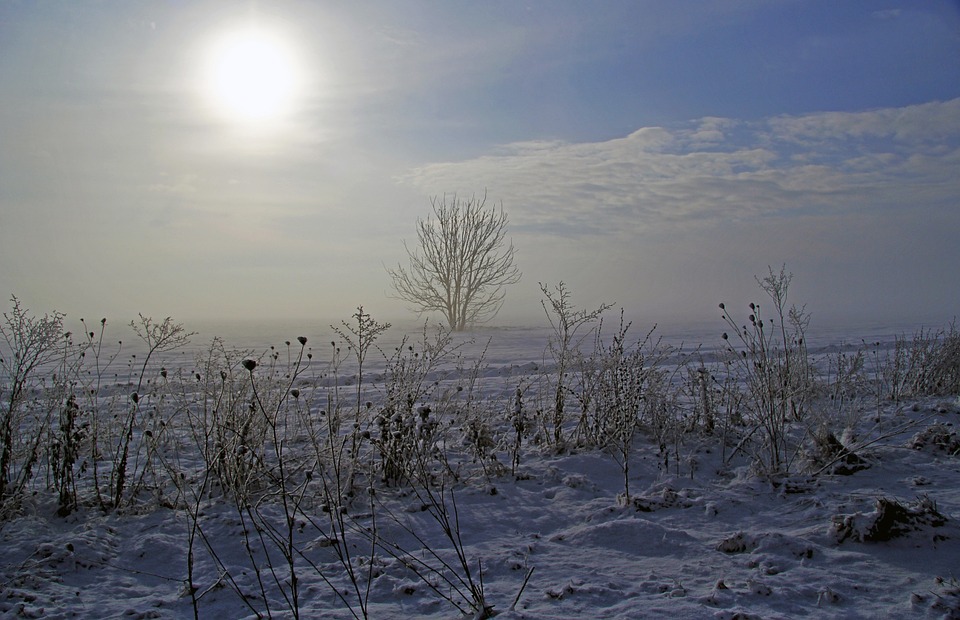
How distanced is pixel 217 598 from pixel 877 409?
630cm

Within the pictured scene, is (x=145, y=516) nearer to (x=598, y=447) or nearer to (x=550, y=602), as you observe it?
(x=550, y=602)

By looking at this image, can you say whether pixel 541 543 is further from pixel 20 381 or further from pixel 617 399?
pixel 20 381

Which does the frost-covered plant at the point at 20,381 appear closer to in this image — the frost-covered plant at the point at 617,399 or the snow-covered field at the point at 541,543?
the snow-covered field at the point at 541,543

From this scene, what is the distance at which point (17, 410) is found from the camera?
13.8ft

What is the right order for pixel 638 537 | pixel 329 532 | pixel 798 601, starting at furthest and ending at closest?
pixel 329 532
pixel 638 537
pixel 798 601

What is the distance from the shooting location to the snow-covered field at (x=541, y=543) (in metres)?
2.55

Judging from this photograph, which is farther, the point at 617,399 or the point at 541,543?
the point at 617,399

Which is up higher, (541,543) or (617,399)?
(617,399)

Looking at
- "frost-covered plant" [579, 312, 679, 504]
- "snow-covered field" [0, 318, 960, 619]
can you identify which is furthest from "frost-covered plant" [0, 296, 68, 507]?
"frost-covered plant" [579, 312, 679, 504]

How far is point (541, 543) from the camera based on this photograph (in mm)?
3318

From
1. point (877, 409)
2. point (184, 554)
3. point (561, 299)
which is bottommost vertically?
point (184, 554)

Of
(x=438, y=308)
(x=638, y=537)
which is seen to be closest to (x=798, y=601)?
(x=638, y=537)

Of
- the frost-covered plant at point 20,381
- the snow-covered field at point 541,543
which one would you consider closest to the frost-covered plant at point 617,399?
the snow-covered field at point 541,543

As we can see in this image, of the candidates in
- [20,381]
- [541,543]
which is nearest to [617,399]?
[541,543]
